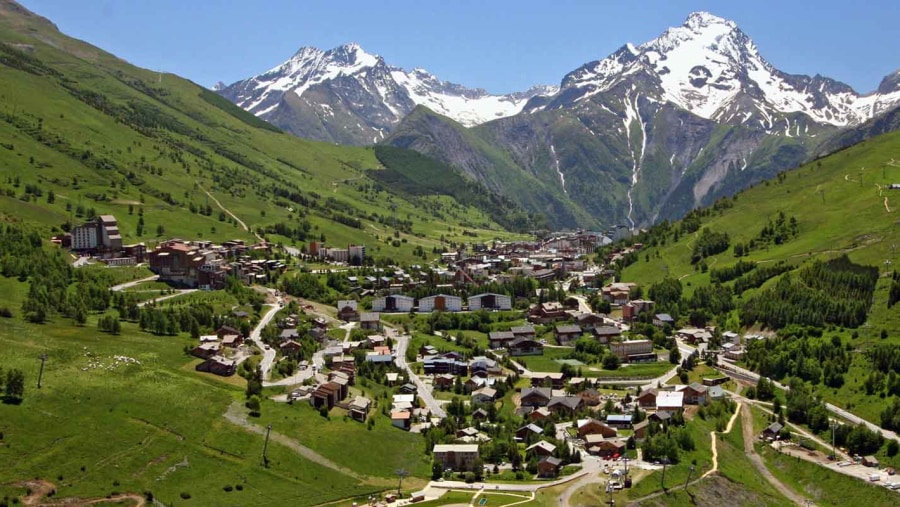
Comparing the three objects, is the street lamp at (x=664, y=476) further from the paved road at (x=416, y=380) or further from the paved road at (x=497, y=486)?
the paved road at (x=416, y=380)

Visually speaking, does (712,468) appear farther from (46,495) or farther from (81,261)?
(81,261)

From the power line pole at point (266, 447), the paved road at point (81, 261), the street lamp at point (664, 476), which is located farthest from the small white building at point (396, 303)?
the street lamp at point (664, 476)

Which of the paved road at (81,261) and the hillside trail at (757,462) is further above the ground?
the paved road at (81,261)

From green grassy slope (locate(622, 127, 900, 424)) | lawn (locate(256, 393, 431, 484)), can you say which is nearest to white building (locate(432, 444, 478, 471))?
lawn (locate(256, 393, 431, 484))

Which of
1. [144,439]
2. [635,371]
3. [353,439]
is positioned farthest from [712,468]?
[144,439]

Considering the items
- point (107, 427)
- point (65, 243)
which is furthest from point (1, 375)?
point (65, 243)

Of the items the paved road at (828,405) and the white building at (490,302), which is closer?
the paved road at (828,405)

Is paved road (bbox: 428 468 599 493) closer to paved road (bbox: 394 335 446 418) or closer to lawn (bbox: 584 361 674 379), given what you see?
paved road (bbox: 394 335 446 418)
